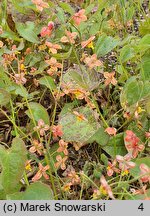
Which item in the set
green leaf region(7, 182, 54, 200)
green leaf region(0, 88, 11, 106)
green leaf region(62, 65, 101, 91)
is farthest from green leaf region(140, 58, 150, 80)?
green leaf region(7, 182, 54, 200)

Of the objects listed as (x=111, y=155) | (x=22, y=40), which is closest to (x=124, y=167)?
(x=111, y=155)

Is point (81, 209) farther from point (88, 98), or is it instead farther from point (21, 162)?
point (88, 98)

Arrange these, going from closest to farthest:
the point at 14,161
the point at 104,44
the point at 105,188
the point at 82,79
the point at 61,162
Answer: the point at 105,188 → the point at 14,161 → the point at 61,162 → the point at 82,79 → the point at 104,44

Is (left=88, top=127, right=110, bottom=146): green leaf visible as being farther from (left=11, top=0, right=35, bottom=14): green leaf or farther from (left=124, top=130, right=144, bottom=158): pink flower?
(left=11, top=0, right=35, bottom=14): green leaf

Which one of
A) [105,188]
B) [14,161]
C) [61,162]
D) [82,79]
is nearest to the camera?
[105,188]

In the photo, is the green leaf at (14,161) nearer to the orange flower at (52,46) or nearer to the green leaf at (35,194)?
the green leaf at (35,194)

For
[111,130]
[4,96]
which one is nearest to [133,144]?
[111,130]

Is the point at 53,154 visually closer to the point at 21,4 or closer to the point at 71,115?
the point at 71,115
